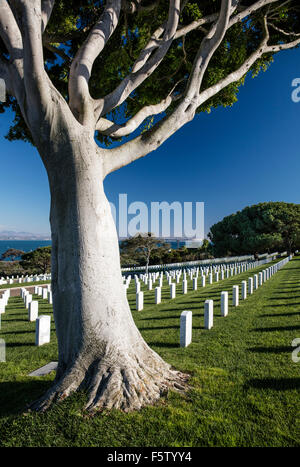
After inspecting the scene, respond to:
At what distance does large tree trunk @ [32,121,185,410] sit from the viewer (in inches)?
114

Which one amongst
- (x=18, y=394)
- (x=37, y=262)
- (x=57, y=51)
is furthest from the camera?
(x=37, y=262)

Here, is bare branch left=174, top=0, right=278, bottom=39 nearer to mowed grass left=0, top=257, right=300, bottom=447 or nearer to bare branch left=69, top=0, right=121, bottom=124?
bare branch left=69, top=0, right=121, bottom=124

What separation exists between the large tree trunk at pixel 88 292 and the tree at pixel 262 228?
1524 inches

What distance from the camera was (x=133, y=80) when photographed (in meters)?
4.24

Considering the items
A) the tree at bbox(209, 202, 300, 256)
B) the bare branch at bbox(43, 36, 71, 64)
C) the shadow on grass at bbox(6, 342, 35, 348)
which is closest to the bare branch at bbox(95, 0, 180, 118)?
the bare branch at bbox(43, 36, 71, 64)

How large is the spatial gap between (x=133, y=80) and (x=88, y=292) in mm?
3522

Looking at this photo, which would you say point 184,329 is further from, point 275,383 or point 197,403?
point 197,403

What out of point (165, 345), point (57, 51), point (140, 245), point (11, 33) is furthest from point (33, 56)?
point (140, 245)

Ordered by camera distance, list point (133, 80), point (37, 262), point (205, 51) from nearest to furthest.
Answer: point (133, 80), point (205, 51), point (37, 262)

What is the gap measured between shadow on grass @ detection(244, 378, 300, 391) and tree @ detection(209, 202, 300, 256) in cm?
3769

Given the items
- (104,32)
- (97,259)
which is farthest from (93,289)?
(104,32)

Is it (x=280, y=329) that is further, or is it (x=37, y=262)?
(x=37, y=262)

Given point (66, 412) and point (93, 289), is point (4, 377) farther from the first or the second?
point (93, 289)

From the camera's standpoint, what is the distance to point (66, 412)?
2479 millimetres
